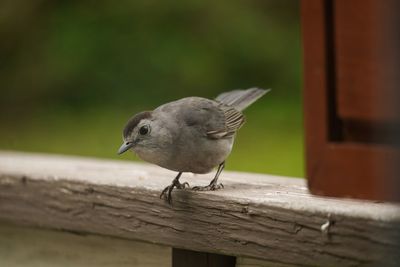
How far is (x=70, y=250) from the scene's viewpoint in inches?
155

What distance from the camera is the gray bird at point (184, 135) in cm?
413

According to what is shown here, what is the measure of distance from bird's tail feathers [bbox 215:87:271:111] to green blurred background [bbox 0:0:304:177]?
137 centimetres

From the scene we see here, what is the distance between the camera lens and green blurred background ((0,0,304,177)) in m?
6.63

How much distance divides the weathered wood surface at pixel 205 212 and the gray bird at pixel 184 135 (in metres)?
0.08

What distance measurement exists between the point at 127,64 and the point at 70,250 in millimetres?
3638

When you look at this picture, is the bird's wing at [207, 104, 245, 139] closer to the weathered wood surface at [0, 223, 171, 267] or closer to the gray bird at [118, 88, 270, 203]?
the gray bird at [118, 88, 270, 203]

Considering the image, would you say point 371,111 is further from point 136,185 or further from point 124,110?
point 124,110

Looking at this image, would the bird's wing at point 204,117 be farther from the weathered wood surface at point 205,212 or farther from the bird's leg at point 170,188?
Answer: the bird's leg at point 170,188

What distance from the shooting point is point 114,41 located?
24.6ft

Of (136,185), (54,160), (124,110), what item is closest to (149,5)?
(124,110)

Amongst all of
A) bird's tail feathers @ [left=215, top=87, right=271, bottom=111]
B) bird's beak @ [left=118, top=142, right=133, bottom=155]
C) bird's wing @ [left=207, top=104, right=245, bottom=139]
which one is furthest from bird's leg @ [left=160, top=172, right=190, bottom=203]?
bird's tail feathers @ [left=215, top=87, right=271, bottom=111]

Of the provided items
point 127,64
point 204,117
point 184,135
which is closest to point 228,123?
point 204,117

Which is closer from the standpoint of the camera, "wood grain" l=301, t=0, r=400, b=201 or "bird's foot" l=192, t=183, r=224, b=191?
"wood grain" l=301, t=0, r=400, b=201

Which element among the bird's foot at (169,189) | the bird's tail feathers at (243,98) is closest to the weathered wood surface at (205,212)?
the bird's foot at (169,189)
